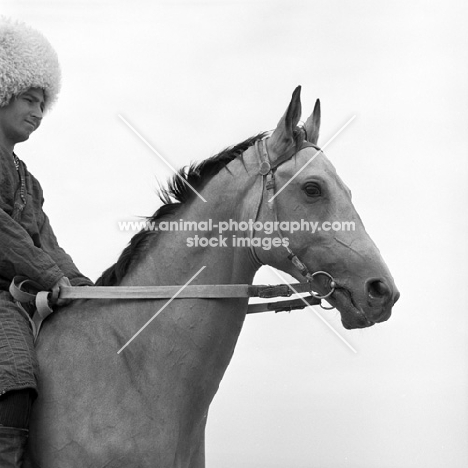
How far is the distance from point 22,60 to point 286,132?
193cm

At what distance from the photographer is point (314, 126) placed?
5.21 meters

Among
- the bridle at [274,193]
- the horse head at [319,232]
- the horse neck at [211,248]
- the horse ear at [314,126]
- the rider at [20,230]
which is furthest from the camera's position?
the horse ear at [314,126]

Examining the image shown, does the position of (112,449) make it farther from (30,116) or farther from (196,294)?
(30,116)

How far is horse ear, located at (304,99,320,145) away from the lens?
5.16 meters

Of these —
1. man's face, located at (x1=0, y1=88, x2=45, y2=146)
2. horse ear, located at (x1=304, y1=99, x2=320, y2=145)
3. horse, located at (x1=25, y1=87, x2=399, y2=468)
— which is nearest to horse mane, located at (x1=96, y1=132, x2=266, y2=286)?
horse, located at (x1=25, y1=87, x2=399, y2=468)

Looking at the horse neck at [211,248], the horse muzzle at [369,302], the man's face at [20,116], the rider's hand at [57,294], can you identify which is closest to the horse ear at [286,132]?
the horse neck at [211,248]

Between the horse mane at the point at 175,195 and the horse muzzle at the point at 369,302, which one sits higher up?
the horse mane at the point at 175,195

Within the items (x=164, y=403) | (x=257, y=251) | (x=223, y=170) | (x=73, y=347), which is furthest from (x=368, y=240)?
(x=73, y=347)

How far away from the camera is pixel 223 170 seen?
5.04 m

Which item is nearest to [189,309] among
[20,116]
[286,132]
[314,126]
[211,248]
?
[211,248]

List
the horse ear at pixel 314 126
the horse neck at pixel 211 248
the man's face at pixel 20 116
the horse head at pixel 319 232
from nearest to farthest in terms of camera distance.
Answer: the horse head at pixel 319 232
the horse neck at pixel 211 248
the horse ear at pixel 314 126
the man's face at pixel 20 116

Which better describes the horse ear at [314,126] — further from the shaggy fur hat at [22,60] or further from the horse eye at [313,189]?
the shaggy fur hat at [22,60]

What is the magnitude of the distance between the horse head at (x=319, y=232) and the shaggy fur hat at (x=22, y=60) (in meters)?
1.73

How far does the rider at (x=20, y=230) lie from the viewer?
4.39 metres
